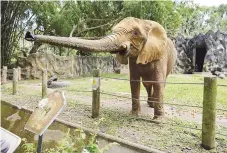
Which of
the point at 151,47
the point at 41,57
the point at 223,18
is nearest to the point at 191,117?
the point at 151,47

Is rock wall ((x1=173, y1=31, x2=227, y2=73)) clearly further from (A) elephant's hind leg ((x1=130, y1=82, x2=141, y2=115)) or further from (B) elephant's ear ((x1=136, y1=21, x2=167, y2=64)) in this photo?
(B) elephant's ear ((x1=136, y1=21, x2=167, y2=64))

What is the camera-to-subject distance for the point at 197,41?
1919 centimetres

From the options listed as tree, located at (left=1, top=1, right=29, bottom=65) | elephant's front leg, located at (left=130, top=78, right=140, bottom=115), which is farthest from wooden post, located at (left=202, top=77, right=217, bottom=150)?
tree, located at (left=1, top=1, right=29, bottom=65)

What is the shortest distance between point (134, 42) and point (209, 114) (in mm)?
1581

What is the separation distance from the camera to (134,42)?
432 cm

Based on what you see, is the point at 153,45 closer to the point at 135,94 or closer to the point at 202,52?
the point at 135,94

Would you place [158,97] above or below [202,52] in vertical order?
below

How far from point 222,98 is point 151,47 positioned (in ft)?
14.0

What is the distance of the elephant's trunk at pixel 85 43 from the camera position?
3095mm

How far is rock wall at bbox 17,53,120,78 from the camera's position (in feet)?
→ 44.7

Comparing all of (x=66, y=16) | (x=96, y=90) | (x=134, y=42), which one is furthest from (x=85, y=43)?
(x=66, y=16)

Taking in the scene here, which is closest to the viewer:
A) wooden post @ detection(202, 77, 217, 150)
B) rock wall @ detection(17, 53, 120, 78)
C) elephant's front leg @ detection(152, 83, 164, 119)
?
wooden post @ detection(202, 77, 217, 150)

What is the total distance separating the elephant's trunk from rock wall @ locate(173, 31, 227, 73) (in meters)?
14.1

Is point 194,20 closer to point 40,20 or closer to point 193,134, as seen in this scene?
point 40,20
